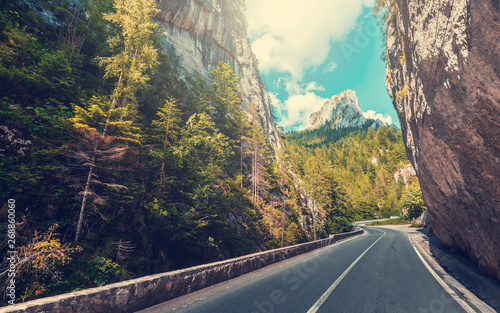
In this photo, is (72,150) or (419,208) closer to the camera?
(72,150)

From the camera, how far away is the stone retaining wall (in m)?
3.32

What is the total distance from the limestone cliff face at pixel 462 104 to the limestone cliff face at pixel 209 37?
3258 cm

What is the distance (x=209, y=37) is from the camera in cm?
4275

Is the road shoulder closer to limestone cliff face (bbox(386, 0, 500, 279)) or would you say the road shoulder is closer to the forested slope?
limestone cliff face (bbox(386, 0, 500, 279))

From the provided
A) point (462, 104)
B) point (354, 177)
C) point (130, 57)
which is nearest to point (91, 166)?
point (130, 57)

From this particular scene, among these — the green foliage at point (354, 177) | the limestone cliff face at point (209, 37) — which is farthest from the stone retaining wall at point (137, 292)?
the green foliage at point (354, 177)

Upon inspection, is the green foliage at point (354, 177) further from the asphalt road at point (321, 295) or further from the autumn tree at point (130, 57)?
the autumn tree at point (130, 57)

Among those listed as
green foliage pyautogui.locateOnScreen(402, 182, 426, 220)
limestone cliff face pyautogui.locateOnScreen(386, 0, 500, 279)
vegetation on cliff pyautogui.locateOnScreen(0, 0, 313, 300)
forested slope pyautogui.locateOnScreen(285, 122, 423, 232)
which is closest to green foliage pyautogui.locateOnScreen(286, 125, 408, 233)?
forested slope pyautogui.locateOnScreen(285, 122, 423, 232)

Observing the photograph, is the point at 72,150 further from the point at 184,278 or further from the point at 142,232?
the point at 184,278

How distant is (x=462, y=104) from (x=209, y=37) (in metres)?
46.6

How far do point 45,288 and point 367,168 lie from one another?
133 m

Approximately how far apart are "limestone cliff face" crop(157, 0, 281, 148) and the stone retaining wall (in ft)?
107

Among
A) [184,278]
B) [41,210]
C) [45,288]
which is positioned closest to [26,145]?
[41,210]

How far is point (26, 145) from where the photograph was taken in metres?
9.36
